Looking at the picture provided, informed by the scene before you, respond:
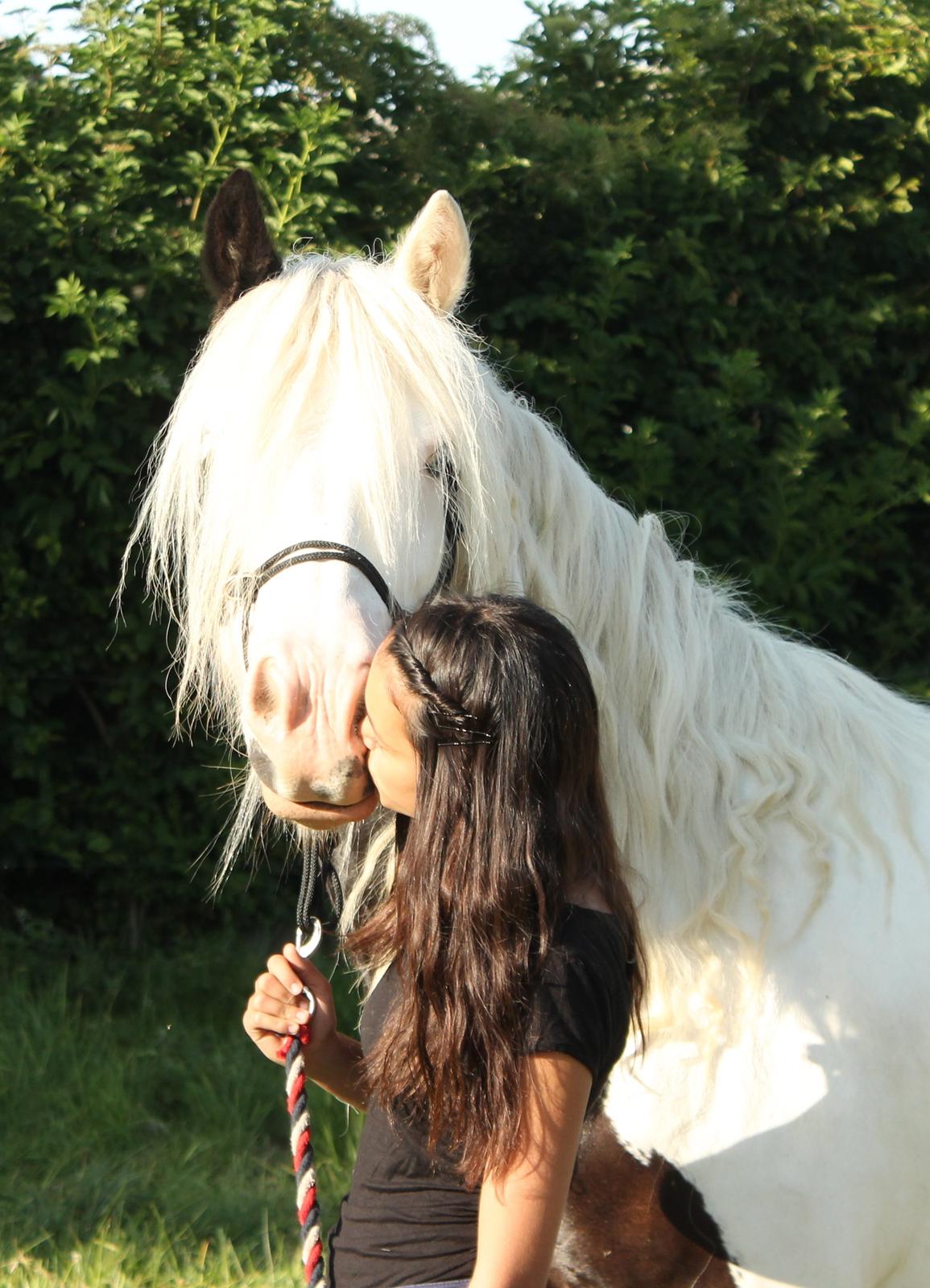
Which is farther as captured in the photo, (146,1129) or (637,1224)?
(146,1129)

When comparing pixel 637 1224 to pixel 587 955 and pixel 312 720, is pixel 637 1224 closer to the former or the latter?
pixel 587 955

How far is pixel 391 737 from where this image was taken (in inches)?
49.8

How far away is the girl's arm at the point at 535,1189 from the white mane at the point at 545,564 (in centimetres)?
47

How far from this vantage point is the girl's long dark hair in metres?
1.17

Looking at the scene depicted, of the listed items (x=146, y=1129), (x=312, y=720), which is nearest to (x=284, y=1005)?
(x=312, y=720)

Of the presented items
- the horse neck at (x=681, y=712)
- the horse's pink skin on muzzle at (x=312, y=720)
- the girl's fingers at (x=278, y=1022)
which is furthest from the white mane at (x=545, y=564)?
the girl's fingers at (x=278, y=1022)

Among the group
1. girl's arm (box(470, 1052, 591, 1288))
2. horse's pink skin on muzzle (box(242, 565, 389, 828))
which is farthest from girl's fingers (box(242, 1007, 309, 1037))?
girl's arm (box(470, 1052, 591, 1288))

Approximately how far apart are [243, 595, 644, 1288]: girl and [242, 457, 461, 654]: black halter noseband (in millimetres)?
193

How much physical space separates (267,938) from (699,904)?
2532mm

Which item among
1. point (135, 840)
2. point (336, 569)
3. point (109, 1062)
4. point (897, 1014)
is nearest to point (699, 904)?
point (897, 1014)

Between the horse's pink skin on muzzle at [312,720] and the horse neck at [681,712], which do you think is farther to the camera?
the horse neck at [681,712]

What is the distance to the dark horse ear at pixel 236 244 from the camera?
178 centimetres

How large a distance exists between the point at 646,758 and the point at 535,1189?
63cm

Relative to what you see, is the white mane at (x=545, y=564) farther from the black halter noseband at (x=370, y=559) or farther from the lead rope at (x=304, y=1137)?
the lead rope at (x=304, y=1137)
